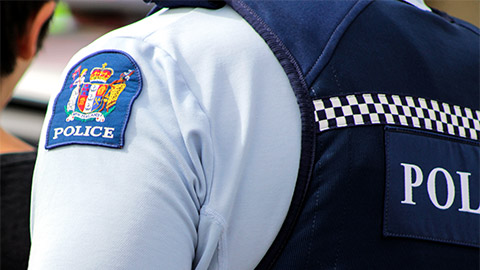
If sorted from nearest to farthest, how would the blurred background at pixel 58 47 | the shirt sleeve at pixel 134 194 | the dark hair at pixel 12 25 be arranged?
the shirt sleeve at pixel 134 194
the dark hair at pixel 12 25
the blurred background at pixel 58 47

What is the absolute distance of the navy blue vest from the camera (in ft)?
2.48

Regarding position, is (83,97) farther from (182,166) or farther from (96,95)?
(182,166)

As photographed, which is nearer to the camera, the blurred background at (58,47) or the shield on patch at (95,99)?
the shield on patch at (95,99)

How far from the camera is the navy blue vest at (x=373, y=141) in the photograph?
76cm

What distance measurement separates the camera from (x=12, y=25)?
4.21 feet

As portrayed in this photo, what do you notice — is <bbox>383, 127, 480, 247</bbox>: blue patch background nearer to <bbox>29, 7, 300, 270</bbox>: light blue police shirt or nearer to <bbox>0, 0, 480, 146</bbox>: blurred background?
<bbox>29, 7, 300, 270</bbox>: light blue police shirt

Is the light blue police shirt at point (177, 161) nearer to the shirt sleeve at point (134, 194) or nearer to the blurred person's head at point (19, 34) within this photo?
the shirt sleeve at point (134, 194)

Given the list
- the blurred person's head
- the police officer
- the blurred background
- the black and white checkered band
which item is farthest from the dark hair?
the blurred background

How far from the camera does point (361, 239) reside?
30.4 inches

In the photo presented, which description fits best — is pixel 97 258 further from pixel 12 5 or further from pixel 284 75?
pixel 12 5

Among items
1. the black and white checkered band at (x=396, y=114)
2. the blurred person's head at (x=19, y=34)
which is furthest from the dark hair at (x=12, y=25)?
the black and white checkered band at (x=396, y=114)

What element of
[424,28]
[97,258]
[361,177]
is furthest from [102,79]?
[424,28]

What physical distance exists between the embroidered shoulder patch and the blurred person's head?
57cm

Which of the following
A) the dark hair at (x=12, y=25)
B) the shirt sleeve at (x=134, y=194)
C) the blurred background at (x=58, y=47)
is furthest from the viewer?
the blurred background at (x=58, y=47)
